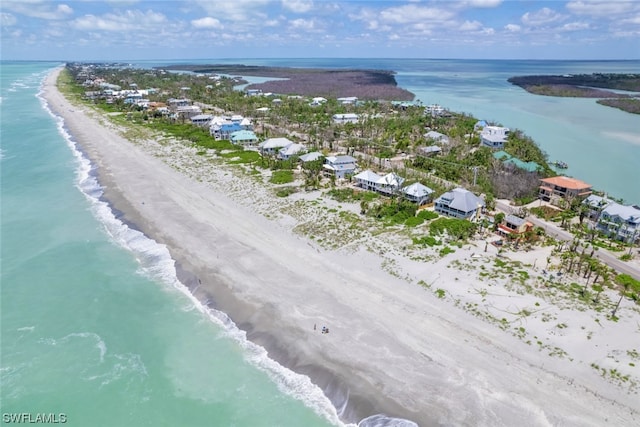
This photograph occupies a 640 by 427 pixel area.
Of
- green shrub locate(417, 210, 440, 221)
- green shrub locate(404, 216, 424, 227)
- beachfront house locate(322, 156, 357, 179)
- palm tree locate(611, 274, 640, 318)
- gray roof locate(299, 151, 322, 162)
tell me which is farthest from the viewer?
gray roof locate(299, 151, 322, 162)

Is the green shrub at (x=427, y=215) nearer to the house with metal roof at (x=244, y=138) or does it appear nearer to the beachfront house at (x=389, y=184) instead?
the beachfront house at (x=389, y=184)

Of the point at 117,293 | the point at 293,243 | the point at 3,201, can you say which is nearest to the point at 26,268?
the point at 117,293

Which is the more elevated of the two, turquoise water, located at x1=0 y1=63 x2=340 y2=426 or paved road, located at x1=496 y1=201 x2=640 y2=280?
paved road, located at x1=496 y1=201 x2=640 y2=280

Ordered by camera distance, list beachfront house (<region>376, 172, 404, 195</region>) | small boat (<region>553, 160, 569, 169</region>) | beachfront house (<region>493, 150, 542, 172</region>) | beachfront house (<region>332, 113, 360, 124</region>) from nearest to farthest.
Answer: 1. beachfront house (<region>376, 172, 404, 195</region>)
2. beachfront house (<region>493, 150, 542, 172</region>)
3. small boat (<region>553, 160, 569, 169</region>)
4. beachfront house (<region>332, 113, 360, 124</region>)

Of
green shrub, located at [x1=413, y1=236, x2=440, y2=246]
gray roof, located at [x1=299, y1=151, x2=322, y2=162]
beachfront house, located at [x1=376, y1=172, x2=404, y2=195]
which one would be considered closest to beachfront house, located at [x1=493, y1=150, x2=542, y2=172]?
beachfront house, located at [x1=376, y1=172, x2=404, y2=195]

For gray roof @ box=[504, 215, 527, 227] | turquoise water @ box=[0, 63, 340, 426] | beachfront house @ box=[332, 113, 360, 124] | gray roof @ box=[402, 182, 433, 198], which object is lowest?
turquoise water @ box=[0, 63, 340, 426]

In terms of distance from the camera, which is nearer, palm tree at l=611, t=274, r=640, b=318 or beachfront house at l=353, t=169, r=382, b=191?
palm tree at l=611, t=274, r=640, b=318

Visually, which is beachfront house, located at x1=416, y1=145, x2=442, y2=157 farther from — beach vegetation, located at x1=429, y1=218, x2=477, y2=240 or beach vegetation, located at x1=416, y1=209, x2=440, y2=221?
beach vegetation, located at x1=429, y1=218, x2=477, y2=240

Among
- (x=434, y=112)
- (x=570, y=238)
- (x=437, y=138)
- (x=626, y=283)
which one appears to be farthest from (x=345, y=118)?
(x=626, y=283)
